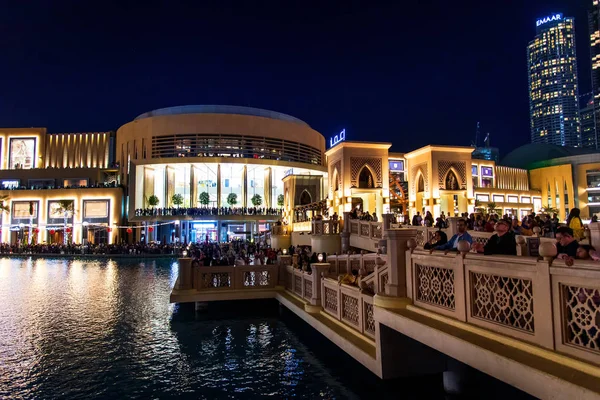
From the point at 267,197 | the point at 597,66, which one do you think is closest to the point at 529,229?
the point at 267,197

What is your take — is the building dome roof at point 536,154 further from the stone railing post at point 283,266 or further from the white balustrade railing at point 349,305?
the white balustrade railing at point 349,305

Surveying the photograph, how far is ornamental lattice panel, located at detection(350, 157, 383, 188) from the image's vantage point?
27.4 metres

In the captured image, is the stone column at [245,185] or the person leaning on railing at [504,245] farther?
the stone column at [245,185]

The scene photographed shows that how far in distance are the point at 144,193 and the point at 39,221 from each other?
1314cm

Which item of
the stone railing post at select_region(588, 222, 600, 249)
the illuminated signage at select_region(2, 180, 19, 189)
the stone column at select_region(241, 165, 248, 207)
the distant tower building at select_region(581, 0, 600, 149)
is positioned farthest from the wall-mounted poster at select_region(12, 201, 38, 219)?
the distant tower building at select_region(581, 0, 600, 149)

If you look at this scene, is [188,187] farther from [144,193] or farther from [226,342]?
[226,342]

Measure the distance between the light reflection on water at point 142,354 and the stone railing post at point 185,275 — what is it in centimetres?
96

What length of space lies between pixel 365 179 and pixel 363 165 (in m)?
1.00

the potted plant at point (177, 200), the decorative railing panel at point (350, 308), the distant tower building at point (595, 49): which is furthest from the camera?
the distant tower building at point (595, 49)

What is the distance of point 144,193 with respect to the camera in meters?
50.3

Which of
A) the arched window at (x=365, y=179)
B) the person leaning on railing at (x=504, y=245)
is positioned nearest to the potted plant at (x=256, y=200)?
the arched window at (x=365, y=179)

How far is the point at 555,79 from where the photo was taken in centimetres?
18475

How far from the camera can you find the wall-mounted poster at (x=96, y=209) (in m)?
50.9

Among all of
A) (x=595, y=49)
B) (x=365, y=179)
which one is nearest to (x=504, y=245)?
(x=365, y=179)
